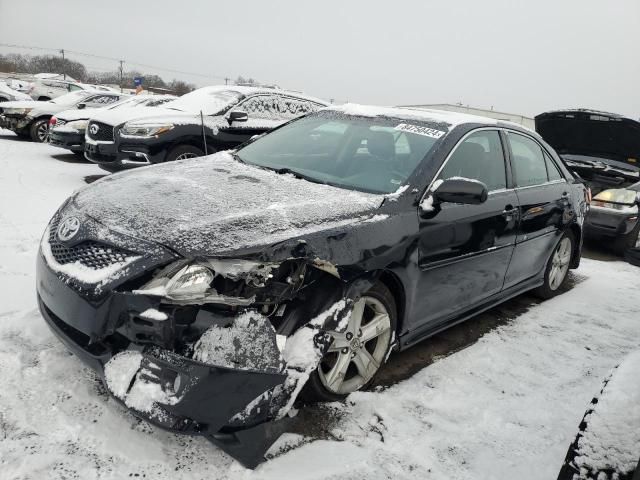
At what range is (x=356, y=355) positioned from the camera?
2648mm

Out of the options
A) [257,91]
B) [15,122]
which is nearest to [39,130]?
[15,122]

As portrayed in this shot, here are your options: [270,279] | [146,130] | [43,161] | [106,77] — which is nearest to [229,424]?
[270,279]

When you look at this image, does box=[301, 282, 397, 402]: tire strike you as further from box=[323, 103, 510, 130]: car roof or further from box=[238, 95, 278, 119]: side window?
box=[238, 95, 278, 119]: side window

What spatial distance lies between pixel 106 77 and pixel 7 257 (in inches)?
2198

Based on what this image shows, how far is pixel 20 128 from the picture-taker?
11.2m

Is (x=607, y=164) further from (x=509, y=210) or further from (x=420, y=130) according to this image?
(x=420, y=130)

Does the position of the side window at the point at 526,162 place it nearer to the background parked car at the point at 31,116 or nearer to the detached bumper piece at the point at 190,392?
the detached bumper piece at the point at 190,392

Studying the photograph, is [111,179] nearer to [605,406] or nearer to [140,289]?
[140,289]

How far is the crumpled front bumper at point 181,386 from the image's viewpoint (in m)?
1.91

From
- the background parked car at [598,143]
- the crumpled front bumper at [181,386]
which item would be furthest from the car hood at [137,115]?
the crumpled front bumper at [181,386]

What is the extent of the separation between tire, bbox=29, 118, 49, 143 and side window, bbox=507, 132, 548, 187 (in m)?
10.6

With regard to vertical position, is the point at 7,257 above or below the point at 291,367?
below

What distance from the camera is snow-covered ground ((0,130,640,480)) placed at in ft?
6.82

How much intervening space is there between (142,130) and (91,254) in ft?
16.3
